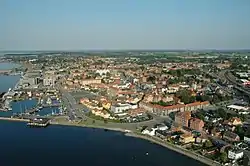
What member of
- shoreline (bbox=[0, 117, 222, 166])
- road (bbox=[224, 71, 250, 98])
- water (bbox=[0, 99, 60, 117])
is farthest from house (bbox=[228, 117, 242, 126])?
water (bbox=[0, 99, 60, 117])

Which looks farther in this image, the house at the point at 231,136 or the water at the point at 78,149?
the house at the point at 231,136

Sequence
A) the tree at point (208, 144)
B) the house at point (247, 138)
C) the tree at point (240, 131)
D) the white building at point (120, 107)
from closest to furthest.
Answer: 1. the tree at point (208, 144)
2. the house at point (247, 138)
3. the tree at point (240, 131)
4. the white building at point (120, 107)

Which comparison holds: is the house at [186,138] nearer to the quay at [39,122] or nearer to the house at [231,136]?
the house at [231,136]

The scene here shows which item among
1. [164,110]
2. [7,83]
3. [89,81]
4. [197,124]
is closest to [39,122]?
[164,110]

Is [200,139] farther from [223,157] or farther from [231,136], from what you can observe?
[223,157]

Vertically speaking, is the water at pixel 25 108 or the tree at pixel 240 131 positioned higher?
the tree at pixel 240 131

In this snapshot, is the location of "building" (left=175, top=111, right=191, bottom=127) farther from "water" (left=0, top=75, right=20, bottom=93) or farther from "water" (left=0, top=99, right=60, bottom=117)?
"water" (left=0, top=75, right=20, bottom=93)

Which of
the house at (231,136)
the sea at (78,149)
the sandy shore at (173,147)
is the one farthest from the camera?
the house at (231,136)

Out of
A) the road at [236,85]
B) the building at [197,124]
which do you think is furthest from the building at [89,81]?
the building at [197,124]
